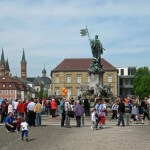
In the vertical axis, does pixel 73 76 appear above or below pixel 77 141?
above

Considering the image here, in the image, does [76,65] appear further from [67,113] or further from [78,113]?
[78,113]

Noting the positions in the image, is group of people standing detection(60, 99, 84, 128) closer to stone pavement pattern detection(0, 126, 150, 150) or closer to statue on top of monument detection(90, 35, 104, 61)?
stone pavement pattern detection(0, 126, 150, 150)

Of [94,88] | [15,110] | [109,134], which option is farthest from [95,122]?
[94,88]

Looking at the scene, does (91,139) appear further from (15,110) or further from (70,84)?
(70,84)

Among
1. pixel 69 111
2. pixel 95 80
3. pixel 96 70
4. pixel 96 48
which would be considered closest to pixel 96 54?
pixel 96 48

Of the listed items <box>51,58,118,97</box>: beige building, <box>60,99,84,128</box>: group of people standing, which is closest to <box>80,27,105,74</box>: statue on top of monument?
<box>60,99,84,128</box>: group of people standing

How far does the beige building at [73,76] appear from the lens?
122188mm

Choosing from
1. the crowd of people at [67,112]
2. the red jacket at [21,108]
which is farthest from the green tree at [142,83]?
the red jacket at [21,108]

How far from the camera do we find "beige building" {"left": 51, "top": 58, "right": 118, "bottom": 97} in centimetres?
12219

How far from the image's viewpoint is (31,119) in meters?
26.1

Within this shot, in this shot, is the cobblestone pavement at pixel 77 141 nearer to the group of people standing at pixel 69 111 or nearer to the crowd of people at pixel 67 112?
the crowd of people at pixel 67 112

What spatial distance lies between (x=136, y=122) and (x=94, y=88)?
1061cm

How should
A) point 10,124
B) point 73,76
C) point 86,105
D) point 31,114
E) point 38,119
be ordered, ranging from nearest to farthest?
point 10,124 → point 31,114 → point 38,119 → point 86,105 → point 73,76

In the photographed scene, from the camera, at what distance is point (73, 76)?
124 meters
